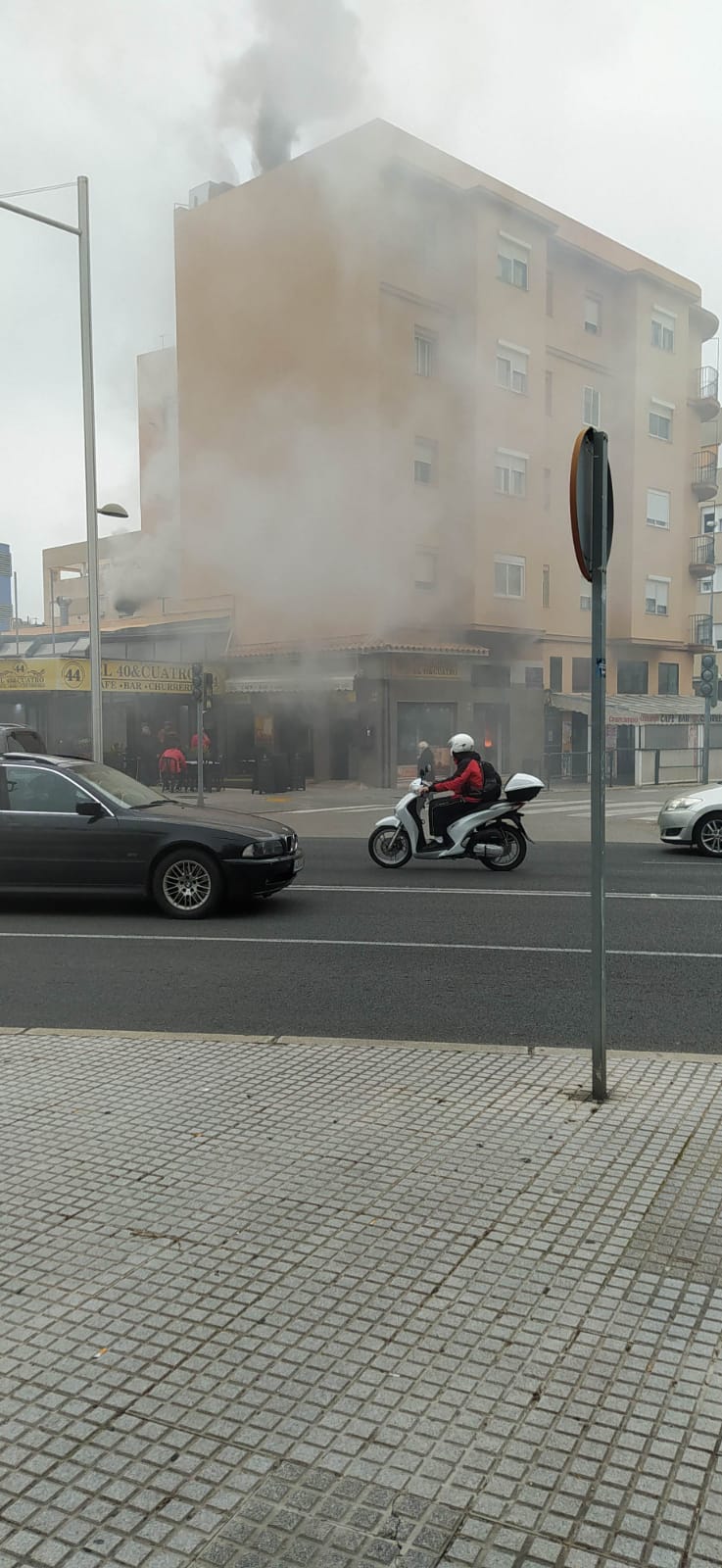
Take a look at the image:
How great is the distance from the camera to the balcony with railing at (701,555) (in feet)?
112

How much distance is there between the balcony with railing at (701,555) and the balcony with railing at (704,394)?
11.9 feet

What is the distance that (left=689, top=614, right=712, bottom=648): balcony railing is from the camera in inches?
1346

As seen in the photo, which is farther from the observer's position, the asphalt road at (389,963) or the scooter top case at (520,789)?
the scooter top case at (520,789)

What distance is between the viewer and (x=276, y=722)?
26781mm

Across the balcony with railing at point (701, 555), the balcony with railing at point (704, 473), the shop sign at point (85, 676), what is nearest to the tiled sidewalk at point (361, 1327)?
the shop sign at point (85, 676)

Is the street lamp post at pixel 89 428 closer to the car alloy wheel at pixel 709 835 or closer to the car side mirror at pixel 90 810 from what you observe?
the car side mirror at pixel 90 810

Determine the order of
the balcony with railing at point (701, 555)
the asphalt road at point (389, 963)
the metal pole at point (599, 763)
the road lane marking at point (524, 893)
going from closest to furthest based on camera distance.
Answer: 1. the metal pole at point (599, 763)
2. the asphalt road at point (389, 963)
3. the road lane marking at point (524, 893)
4. the balcony with railing at point (701, 555)

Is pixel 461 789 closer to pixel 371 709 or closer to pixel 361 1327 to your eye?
pixel 361 1327

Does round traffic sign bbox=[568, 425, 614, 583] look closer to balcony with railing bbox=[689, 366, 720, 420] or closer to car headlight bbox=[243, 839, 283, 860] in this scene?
car headlight bbox=[243, 839, 283, 860]

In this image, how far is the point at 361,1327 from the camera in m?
2.54

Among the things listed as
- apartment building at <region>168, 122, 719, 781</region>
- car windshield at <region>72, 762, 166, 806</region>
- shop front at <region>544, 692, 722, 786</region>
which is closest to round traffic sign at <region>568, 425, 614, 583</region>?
car windshield at <region>72, 762, 166, 806</region>

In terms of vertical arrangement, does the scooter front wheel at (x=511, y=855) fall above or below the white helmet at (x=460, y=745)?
below

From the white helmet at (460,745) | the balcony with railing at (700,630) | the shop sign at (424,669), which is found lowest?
the white helmet at (460,745)

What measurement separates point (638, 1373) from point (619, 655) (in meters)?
31.0
